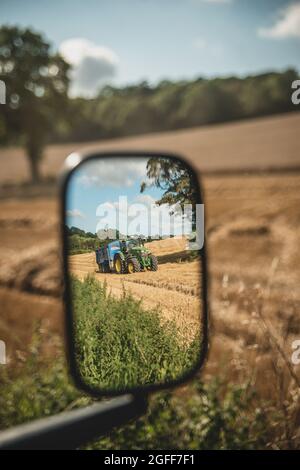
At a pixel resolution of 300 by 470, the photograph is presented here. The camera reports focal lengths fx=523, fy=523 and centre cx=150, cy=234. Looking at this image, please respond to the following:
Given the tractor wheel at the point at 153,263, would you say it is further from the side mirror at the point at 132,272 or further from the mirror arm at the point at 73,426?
the mirror arm at the point at 73,426

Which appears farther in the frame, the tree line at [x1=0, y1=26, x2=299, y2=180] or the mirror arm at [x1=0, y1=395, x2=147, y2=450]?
the tree line at [x1=0, y1=26, x2=299, y2=180]

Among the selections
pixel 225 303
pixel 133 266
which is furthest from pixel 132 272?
pixel 225 303

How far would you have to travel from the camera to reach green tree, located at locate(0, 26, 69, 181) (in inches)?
2044

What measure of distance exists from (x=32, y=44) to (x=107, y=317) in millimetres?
57422

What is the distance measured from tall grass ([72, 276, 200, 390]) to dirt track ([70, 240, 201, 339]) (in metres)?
0.02

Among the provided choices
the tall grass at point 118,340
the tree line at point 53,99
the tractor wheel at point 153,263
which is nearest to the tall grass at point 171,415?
the tall grass at point 118,340

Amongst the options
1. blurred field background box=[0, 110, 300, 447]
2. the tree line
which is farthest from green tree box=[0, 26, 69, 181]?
blurred field background box=[0, 110, 300, 447]

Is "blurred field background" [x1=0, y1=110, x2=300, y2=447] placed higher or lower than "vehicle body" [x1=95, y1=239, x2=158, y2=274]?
lower

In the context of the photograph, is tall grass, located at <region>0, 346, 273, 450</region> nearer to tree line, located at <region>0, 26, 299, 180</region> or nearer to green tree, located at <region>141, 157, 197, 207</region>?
green tree, located at <region>141, 157, 197, 207</region>

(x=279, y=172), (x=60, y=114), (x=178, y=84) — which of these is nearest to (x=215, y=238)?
(x=279, y=172)

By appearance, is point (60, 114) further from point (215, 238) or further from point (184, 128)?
point (215, 238)

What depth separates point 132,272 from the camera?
1.39m

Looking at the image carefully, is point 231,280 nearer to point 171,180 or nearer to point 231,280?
point 231,280

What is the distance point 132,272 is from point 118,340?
213 millimetres
